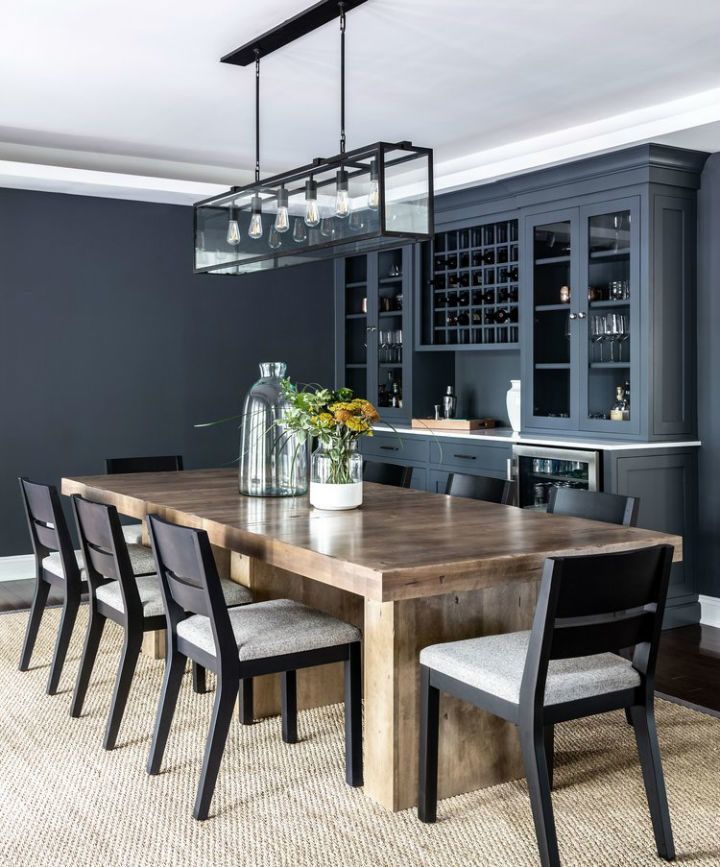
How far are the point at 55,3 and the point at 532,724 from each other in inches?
116

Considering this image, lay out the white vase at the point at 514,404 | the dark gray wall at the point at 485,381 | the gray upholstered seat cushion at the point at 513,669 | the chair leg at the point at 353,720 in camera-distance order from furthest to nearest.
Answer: the dark gray wall at the point at 485,381
the white vase at the point at 514,404
the chair leg at the point at 353,720
the gray upholstered seat cushion at the point at 513,669

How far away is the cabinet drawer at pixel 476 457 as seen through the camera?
18.8ft

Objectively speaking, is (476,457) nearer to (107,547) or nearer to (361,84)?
(361,84)

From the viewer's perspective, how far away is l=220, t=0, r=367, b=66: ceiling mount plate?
3482 millimetres

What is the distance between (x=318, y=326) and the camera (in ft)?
24.5

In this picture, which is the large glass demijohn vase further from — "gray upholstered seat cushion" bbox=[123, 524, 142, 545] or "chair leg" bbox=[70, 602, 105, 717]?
"gray upholstered seat cushion" bbox=[123, 524, 142, 545]

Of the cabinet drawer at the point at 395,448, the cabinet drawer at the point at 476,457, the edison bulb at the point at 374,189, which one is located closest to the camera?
the edison bulb at the point at 374,189

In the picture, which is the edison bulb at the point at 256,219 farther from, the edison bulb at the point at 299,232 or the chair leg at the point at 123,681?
the chair leg at the point at 123,681

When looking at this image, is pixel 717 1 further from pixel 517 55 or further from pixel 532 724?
pixel 532 724

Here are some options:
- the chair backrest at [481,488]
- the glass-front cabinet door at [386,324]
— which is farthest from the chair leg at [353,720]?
the glass-front cabinet door at [386,324]

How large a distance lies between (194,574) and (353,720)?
0.67 metres

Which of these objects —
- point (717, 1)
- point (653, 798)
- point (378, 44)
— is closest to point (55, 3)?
point (378, 44)

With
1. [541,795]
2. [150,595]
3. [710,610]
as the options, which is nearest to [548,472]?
[710,610]

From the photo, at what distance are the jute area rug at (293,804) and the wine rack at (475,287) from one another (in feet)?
9.58
